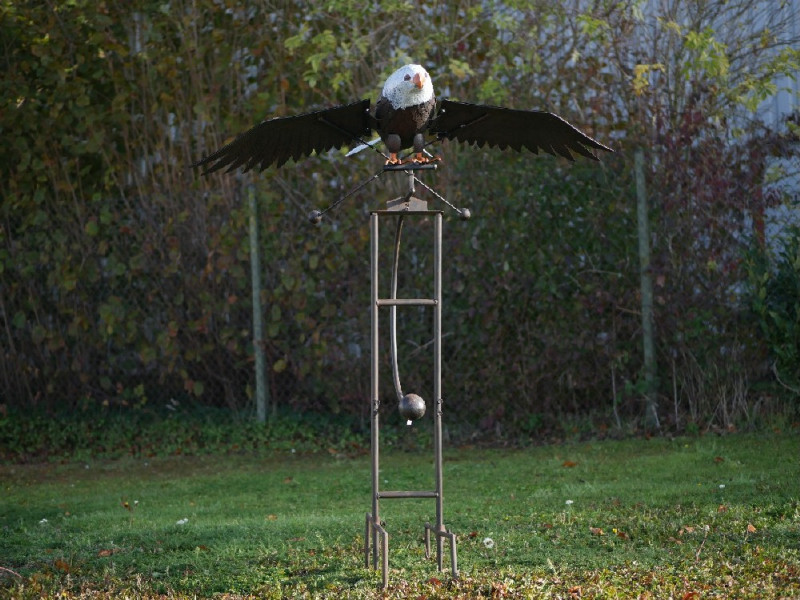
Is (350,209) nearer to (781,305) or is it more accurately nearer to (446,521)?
(781,305)

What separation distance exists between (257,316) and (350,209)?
114 cm

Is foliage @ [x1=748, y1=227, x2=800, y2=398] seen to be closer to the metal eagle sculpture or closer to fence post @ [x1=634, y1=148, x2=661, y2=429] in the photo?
fence post @ [x1=634, y1=148, x2=661, y2=429]

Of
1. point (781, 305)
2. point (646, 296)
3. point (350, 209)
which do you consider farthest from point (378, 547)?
point (781, 305)

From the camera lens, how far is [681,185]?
8.50m

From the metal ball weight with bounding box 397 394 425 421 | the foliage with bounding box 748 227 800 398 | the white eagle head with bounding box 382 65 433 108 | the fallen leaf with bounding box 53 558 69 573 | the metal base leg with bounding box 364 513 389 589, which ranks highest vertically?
the white eagle head with bounding box 382 65 433 108

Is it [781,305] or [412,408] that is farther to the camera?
[781,305]

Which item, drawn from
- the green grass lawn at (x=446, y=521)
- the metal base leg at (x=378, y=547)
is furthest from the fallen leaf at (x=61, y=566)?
the metal base leg at (x=378, y=547)

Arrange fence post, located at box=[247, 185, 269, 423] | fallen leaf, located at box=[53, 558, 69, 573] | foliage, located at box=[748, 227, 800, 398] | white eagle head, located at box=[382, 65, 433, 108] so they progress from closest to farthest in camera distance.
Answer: white eagle head, located at box=[382, 65, 433, 108]
fallen leaf, located at box=[53, 558, 69, 573]
foliage, located at box=[748, 227, 800, 398]
fence post, located at box=[247, 185, 269, 423]

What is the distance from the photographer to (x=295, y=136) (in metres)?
4.90

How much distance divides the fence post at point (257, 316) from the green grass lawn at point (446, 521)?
787mm

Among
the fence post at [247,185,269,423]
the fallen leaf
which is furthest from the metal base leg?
the fence post at [247,185,269,423]

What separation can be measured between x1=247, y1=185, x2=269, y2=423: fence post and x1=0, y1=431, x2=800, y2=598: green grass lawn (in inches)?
31.0

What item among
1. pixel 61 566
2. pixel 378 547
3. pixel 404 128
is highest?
pixel 404 128

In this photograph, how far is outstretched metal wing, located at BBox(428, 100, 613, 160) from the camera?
472cm
